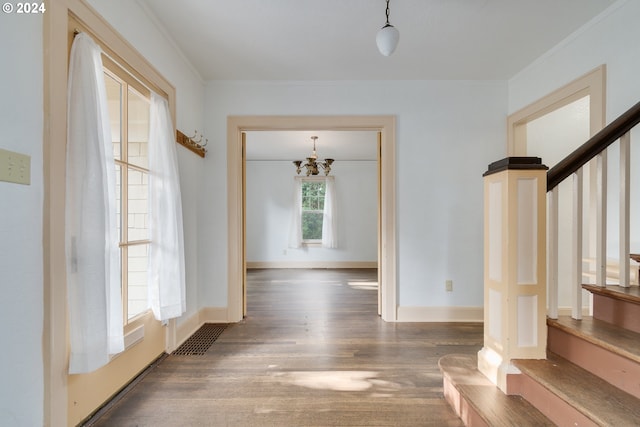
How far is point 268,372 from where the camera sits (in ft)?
6.58

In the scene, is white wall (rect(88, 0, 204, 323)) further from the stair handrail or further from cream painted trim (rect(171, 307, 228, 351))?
the stair handrail

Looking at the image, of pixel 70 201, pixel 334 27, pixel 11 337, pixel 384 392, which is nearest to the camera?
pixel 11 337

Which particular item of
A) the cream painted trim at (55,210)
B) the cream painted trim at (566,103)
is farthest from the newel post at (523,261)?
the cream painted trim at (55,210)

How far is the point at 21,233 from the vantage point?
115 centimetres

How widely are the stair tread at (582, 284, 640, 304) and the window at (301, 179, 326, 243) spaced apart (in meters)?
5.72

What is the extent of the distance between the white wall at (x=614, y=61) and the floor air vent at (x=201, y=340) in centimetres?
316

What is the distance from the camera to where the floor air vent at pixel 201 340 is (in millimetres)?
2320

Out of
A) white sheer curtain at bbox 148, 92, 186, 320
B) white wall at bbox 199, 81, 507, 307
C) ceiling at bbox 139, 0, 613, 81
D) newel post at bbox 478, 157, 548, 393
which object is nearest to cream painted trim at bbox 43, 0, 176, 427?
white sheer curtain at bbox 148, 92, 186, 320

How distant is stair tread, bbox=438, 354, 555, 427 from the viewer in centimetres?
122

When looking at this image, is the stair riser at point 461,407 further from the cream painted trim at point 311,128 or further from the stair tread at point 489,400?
the cream painted trim at point 311,128

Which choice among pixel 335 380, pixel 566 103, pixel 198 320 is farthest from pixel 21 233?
pixel 566 103

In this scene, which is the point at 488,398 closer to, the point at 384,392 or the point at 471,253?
the point at 384,392

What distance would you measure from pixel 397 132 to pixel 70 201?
2.72m

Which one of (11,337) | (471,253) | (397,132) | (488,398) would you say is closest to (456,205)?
(471,253)
